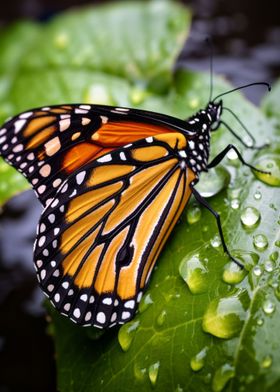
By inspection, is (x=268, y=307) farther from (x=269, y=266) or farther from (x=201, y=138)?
(x=201, y=138)

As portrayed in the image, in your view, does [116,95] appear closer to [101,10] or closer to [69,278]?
[101,10]

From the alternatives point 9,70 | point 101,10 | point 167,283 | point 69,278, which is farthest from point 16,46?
point 167,283

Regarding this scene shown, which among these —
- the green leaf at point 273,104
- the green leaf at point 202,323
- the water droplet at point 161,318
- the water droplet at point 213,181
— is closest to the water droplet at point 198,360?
the green leaf at point 202,323

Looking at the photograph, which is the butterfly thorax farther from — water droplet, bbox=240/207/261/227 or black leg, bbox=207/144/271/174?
water droplet, bbox=240/207/261/227

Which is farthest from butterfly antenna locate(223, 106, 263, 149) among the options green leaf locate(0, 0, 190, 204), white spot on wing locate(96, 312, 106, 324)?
white spot on wing locate(96, 312, 106, 324)

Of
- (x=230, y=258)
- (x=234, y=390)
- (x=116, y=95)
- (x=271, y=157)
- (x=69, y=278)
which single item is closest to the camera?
(x=234, y=390)

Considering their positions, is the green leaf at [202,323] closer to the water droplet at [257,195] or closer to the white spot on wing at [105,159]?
the water droplet at [257,195]
